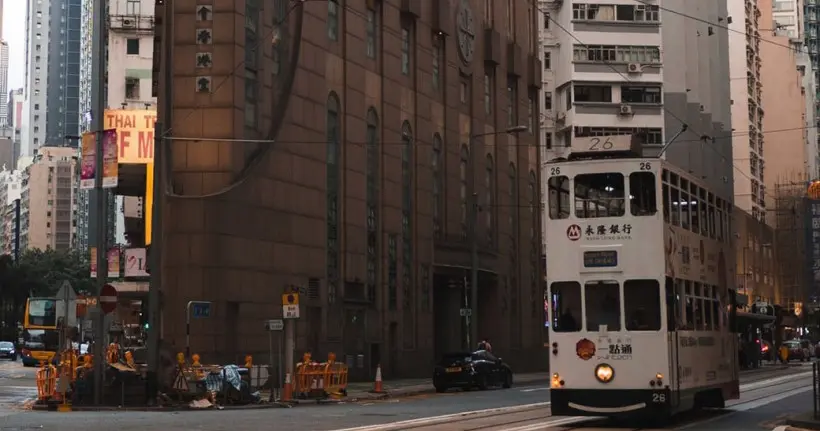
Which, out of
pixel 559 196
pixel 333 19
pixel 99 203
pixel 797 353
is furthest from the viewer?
pixel 797 353

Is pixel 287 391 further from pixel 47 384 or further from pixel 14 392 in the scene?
pixel 14 392

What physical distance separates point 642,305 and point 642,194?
178 cm

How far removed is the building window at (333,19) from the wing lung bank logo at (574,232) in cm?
2230

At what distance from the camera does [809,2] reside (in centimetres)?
15525

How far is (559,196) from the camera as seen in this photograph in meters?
18.7

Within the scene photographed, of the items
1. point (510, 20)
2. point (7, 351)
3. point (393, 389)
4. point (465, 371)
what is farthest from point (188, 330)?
point (7, 351)

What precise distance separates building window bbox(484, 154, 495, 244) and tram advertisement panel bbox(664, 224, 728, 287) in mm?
30688

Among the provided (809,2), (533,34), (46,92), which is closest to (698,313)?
(533,34)

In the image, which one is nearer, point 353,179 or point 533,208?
point 353,179

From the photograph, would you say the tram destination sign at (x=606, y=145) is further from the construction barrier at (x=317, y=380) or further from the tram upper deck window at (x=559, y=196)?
the construction barrier at (x=317, y=380)

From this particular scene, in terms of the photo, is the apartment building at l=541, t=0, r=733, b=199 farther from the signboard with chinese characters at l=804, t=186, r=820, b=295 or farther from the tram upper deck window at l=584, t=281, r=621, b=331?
the tram upper deck window at l=584, t=281, r=621, b=331

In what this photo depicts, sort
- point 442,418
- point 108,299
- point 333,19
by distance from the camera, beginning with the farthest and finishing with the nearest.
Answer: point 333,19 → point 108,299 → point 442,418

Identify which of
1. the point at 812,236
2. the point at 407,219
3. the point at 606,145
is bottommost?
the point at 606,145

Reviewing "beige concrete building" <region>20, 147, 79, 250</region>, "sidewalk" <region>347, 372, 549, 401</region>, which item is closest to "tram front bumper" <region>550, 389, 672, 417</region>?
"sidewalk" <region>347, 372, 549, 401</region>
